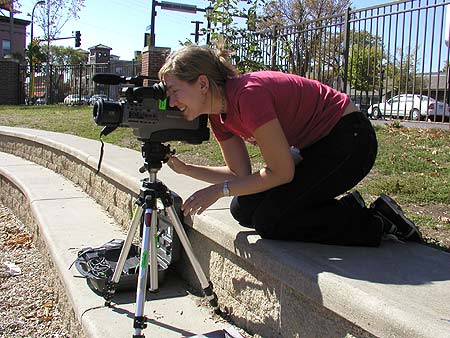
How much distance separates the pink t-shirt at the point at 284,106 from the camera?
6.74 feet

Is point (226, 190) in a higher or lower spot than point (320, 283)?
higher

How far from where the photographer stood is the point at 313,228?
2.28 meters

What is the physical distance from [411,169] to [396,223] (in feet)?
7.73

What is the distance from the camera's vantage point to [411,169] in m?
4.58

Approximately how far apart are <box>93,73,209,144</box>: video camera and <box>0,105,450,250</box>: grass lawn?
1.48 meters

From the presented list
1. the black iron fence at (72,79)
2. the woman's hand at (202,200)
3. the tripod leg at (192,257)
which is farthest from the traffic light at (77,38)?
the woman's hand at (202,200)

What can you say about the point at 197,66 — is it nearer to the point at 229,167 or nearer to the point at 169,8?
the point at 229,167

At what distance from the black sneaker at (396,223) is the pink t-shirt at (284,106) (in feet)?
1.52

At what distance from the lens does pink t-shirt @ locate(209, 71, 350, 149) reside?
6.74ft

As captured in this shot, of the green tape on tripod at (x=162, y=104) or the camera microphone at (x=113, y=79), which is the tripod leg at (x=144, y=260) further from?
the camera microphone at (x=113, y=79)

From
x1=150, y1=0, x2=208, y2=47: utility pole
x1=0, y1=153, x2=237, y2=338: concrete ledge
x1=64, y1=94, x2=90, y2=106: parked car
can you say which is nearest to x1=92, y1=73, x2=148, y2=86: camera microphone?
x1=0, y1=153, x2=237, y2=338: concrete ledge

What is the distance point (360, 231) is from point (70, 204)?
10.5 feet

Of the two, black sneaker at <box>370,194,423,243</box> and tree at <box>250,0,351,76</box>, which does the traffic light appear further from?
black sneaker at <box>370,194,423,243</box>

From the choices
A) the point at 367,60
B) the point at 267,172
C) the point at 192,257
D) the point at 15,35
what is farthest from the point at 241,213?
the point at 15,35
